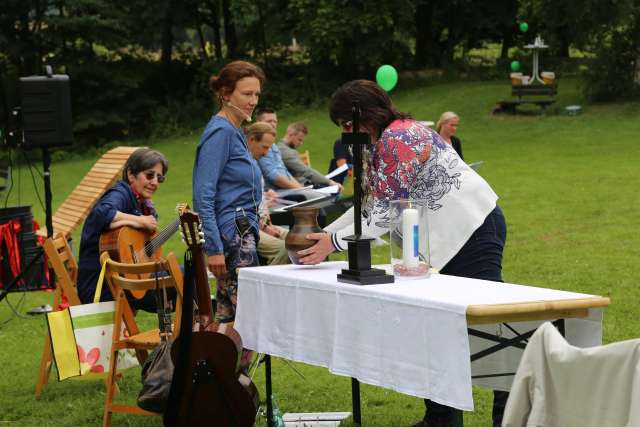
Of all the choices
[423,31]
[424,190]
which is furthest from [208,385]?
[423,31]

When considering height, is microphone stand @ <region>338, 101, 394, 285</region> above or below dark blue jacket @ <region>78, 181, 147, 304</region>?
above

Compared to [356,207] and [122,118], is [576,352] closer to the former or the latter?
[356,207]

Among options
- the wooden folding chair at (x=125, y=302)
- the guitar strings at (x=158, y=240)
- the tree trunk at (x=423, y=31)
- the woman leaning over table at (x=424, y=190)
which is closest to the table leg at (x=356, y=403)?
the woman leaning over table at (x=424, y=190)

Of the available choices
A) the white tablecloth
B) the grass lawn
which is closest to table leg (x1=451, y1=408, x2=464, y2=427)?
the white tablecloth

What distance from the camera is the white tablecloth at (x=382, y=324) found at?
3.61 meters

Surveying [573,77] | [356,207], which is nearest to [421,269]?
[356,207]

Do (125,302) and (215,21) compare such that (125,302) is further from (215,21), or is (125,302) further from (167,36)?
(215,21)

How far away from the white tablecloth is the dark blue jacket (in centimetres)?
196

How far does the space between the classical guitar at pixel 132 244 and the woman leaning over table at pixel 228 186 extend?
1.01m

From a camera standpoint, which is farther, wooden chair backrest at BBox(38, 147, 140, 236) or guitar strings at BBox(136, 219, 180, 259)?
wooden chair backrest at BBox(38, 147, 140, 236)

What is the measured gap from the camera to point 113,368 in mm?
5492

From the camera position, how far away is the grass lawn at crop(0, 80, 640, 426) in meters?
6.12

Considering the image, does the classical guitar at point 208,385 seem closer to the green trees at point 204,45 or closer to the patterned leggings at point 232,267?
the patterned leggings at point 232,267

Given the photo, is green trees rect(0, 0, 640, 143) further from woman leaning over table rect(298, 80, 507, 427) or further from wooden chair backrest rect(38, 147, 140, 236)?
woman leaning over table rect(298, 80, 507, 427)
